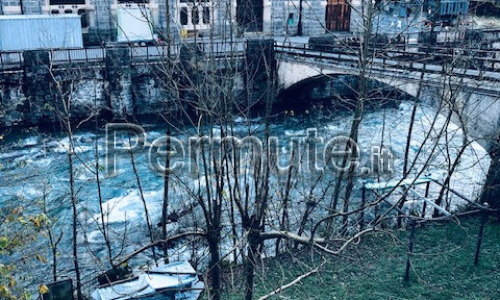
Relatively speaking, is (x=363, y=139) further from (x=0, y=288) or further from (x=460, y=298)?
(x=0, y=288)

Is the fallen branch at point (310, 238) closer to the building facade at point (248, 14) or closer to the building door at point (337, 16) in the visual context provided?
the building facade at point (248, 14)

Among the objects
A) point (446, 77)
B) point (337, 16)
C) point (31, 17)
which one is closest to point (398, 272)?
point (446, 77)

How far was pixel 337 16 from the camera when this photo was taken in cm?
4019

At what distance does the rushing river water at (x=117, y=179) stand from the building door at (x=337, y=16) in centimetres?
1464

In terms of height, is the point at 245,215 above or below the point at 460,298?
above

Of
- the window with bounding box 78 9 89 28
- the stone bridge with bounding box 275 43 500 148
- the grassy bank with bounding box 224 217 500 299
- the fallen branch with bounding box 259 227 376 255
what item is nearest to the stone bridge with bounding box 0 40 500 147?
the stone bridge with bounding box 275 43 500 148

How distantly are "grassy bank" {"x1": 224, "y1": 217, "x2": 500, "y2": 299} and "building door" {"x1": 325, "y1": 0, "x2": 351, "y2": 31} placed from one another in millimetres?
29019

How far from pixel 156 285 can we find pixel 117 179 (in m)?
9.25

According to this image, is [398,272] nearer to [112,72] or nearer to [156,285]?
[156,285]

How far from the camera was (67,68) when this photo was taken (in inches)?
943

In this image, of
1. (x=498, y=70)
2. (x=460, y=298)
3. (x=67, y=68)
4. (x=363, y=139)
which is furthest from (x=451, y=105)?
(x=67, y=68)

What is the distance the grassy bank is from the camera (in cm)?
1125

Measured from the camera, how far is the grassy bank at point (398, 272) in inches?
443

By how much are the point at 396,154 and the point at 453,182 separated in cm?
350
